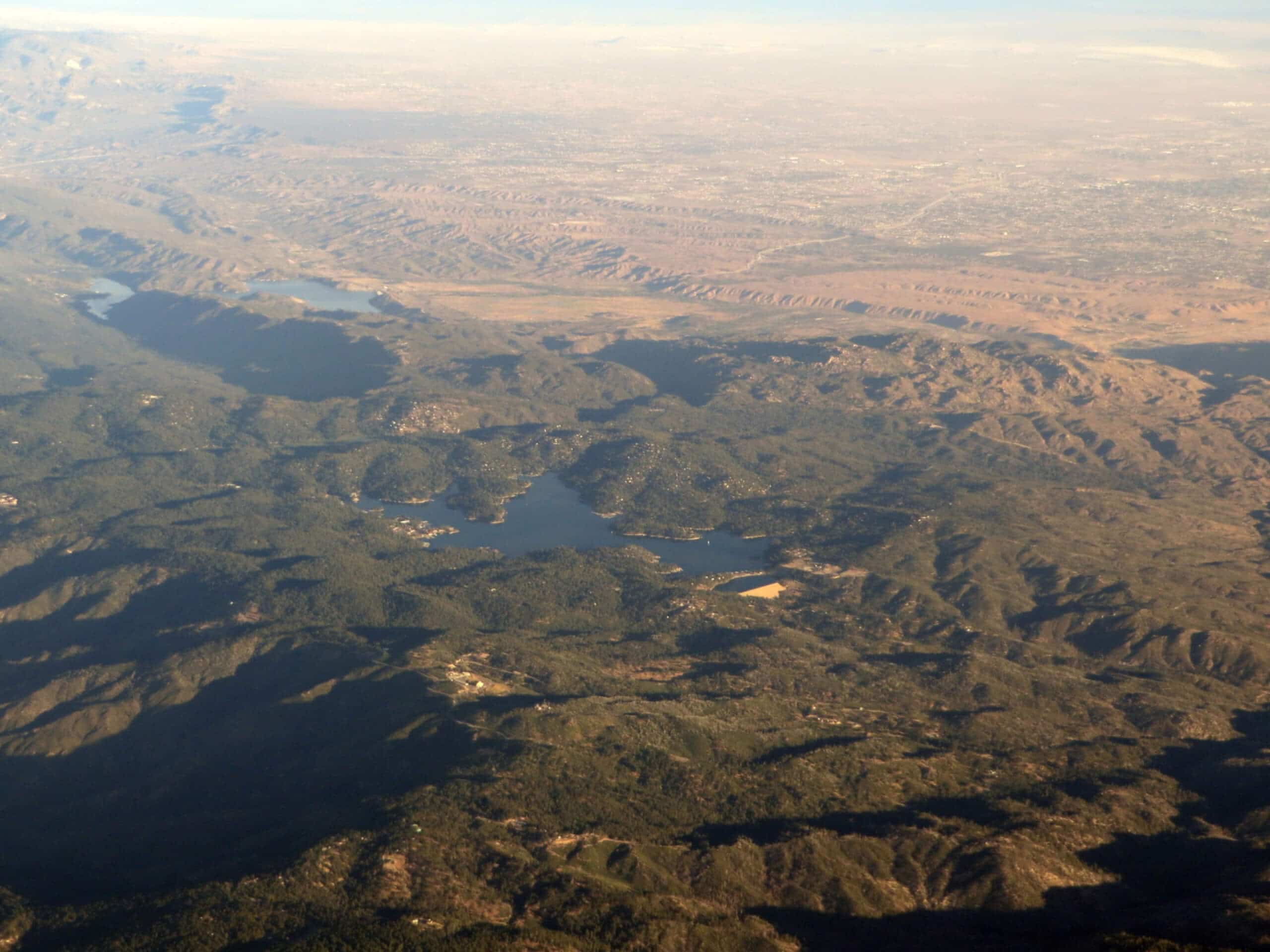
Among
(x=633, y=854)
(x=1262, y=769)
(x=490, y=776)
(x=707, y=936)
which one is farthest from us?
(x=1262, y=769)

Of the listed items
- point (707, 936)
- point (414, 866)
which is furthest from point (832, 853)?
point (414, 866)

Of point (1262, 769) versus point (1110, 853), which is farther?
point (1262, 769)

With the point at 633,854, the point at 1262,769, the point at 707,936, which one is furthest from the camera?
the point at 1262,769

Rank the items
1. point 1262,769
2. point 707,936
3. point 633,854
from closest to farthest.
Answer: point 707,936 → point 633,854 → point 1262,769

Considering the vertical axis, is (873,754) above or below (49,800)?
above

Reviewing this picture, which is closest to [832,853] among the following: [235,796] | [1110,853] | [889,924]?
[889,924]

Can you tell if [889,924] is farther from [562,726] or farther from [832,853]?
[562,726]

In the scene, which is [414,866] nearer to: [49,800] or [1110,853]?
[49,800]

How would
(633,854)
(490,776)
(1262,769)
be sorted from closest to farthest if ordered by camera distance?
1. (633,854)
2. (490,776)
3. (1262,769)

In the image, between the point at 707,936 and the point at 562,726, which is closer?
the point at 707,936
